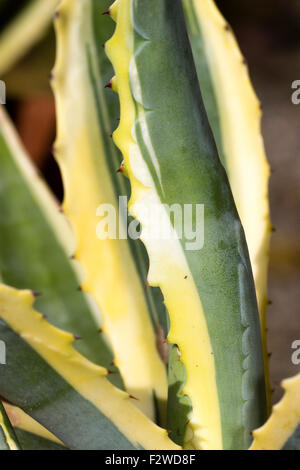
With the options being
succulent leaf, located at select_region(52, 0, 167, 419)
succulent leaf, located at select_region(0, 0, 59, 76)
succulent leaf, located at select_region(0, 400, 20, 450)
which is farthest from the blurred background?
succulent leaf, located at select_region(0, 400, 20, 450)

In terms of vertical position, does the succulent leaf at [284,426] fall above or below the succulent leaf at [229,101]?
below

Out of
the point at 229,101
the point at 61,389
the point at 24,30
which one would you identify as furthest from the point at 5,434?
the point at 24,30

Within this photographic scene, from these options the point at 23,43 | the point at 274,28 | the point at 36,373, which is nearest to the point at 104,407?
the point at 36,373

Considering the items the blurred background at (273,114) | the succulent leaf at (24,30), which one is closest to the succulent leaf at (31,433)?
the blurred background at (273,114)

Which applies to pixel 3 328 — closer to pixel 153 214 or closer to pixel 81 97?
pixel 153 214

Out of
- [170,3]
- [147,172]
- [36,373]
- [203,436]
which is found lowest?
[203,436]

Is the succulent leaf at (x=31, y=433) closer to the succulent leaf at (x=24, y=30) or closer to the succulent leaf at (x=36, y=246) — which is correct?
the succulent leaf at (x=36, y=246)
